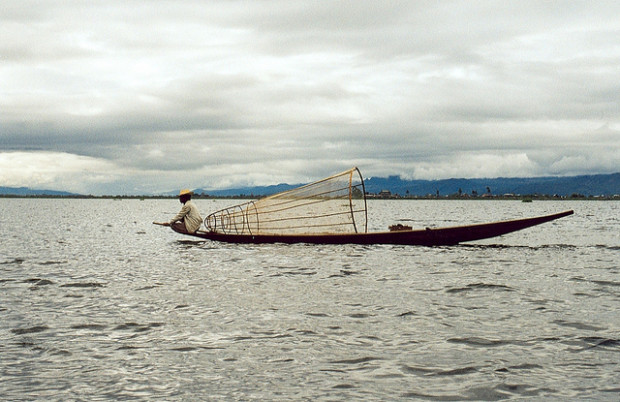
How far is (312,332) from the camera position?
Answer: 28.8ft

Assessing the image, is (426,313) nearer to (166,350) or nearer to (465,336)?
(465,336)

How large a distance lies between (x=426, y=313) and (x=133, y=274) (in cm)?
897

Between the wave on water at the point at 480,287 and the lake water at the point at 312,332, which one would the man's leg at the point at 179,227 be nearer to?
the lake water at the point at 312,332

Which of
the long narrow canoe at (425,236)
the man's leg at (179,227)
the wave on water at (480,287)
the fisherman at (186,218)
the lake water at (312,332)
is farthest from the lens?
the man's leg at (179,227)

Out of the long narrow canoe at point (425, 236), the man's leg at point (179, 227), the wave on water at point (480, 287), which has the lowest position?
the wave on water at point (480, 287)

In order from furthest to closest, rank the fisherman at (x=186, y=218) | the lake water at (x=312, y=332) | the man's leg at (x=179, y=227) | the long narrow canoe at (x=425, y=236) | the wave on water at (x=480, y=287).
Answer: the man's leg at (x=179, y=227) → the fisherman at (x=186, y=218) → the long narrow canoe at (x=425, y=236) → the wave on water at (x=480, y=287) → the lake water at (x=312, y=332)

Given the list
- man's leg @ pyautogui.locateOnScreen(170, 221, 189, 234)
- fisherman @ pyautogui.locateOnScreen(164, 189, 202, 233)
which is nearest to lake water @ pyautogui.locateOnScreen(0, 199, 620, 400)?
fisherman @ pyautogui.locateOnScreen(164, 189, 202, 233)

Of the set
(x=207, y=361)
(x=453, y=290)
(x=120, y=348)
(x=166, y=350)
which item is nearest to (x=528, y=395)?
(x=207, y=361)

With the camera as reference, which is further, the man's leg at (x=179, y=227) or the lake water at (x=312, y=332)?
the man's leg at (x=179, y=227)

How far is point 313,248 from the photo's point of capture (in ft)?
71.6

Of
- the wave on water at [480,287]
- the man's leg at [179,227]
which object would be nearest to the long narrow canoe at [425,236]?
the man's leg at [179,227]

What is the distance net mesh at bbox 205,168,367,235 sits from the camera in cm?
2214

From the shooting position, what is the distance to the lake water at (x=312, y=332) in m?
6.33

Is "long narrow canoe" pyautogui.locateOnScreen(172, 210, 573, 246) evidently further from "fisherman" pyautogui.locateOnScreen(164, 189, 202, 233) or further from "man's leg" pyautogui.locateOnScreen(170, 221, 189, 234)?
"man's leg" pyautogui.locateOnScreen(170, 221, 189, 234)
